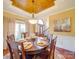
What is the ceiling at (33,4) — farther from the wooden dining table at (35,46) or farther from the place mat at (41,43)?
the place mat at (41,43)

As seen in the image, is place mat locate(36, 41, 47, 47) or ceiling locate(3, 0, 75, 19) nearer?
ceiling locate(3, 0, 75, 19)

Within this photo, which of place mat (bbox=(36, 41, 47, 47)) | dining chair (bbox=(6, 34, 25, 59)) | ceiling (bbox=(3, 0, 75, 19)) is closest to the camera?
ceiling (bbox=(3, 0, 75, 19))

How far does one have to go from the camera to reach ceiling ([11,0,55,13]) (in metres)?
1.03

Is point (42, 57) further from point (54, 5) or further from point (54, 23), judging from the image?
point (54, 5)

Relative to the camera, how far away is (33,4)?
1254 mm

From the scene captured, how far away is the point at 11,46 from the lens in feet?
3.53

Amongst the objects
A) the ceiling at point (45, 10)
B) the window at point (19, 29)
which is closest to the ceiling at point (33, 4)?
the ceiling at point (45, 10)

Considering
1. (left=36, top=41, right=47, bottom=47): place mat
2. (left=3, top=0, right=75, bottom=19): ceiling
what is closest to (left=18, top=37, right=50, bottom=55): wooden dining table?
(left=36, top=41, right=47, bottom=47): place mat

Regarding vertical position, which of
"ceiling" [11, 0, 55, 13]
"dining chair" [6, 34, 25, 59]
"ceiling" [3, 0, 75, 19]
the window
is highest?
"ceiling" [11, 0, 55, 13]

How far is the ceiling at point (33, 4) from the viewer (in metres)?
1.03

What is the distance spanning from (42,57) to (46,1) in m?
0.79

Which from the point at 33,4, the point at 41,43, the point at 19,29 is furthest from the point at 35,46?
the point at 33,4

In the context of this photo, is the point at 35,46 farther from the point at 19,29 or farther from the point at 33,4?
the point at 33,4

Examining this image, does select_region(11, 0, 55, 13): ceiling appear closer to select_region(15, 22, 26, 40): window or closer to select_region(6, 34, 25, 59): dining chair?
select_region(15, 22, 26, 40): window
